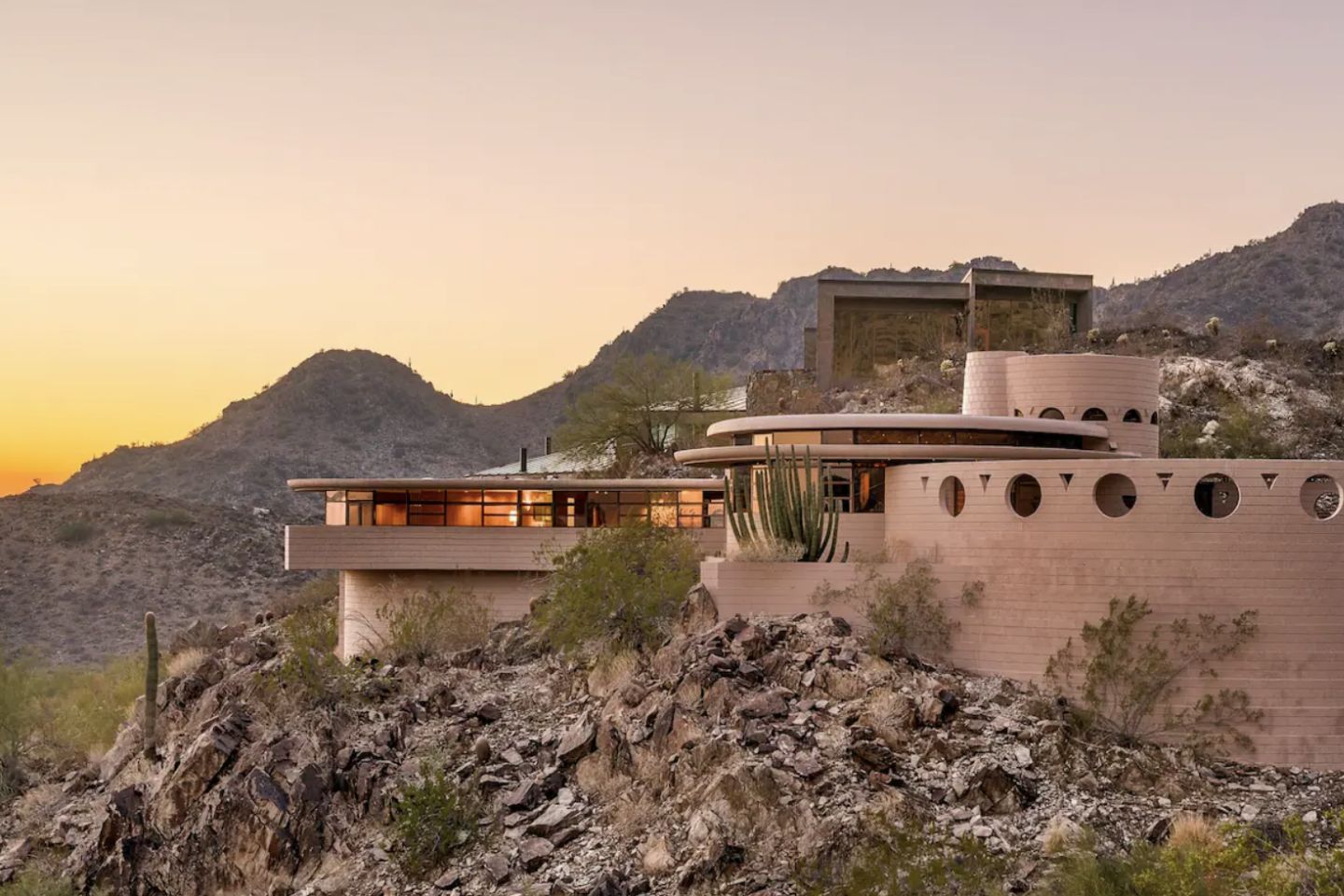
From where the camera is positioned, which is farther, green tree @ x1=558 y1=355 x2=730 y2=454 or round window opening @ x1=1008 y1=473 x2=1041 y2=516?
green tree @ x1=558 y1=355 x2=730 y2=454

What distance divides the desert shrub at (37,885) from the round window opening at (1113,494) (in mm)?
21698

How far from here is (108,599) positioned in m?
76.4

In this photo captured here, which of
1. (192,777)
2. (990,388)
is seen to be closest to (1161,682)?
(990,388)

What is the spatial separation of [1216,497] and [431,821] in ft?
64.1

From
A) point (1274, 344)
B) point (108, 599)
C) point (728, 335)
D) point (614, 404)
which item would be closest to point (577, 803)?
point (614, 404)

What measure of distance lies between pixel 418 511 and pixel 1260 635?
20.7 metres

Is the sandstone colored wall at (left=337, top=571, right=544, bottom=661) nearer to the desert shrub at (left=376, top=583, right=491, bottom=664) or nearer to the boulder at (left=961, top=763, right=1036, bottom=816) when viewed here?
the desert shrub at (left=376, top=583, right=491, bottom=664)

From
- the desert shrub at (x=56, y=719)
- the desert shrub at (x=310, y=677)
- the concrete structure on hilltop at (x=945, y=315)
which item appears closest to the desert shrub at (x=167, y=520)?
the desert shrub at (x=56, y=719)

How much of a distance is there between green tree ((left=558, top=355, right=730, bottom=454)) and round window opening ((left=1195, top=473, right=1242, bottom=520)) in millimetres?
24651

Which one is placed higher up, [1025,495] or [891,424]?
[891,424]

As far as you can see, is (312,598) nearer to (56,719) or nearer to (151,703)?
(56,719)

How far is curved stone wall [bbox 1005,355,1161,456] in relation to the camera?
3612 centimetres

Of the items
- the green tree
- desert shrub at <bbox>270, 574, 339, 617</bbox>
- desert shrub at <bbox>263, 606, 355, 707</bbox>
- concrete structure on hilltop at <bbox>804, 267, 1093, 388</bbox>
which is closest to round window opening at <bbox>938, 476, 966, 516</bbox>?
desert shrub at <bbox>263, 606, 355, 707</bbox>

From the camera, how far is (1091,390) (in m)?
36.2
